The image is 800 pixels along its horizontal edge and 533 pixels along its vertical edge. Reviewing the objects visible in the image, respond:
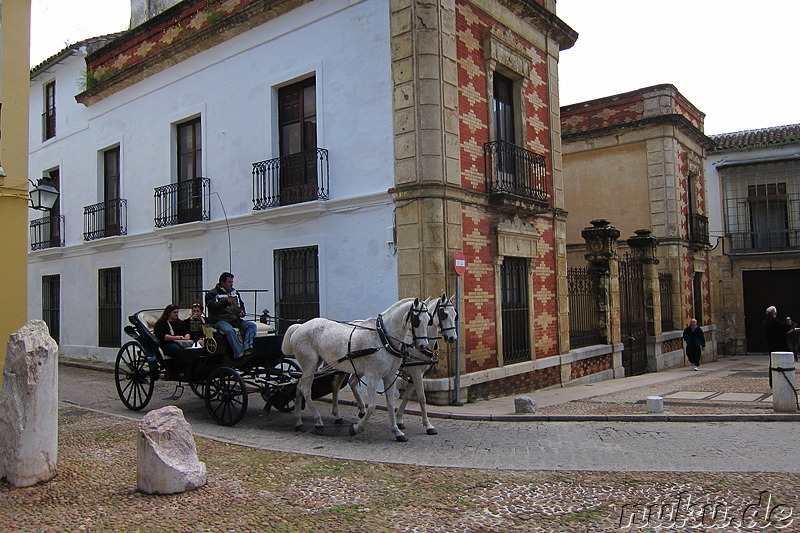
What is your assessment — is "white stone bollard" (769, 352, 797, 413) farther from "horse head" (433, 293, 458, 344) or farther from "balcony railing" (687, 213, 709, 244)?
"balcony railing" (687, 213, 709, 244)

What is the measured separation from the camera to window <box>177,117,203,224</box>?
1433 centimetres

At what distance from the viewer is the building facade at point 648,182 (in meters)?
19.5

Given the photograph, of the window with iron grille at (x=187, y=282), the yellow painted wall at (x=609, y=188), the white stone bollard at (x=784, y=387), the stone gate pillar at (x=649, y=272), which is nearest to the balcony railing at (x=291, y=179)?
the window with iron grille at (x=187, y=282)

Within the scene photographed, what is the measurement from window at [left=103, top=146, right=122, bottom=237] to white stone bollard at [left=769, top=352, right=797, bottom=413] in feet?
49.0

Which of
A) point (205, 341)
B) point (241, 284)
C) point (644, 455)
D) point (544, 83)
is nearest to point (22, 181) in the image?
point (205, 341)

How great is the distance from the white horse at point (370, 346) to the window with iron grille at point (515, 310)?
420 centimetres

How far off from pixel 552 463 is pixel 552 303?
679 centimetres

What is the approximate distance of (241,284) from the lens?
13.1 metres

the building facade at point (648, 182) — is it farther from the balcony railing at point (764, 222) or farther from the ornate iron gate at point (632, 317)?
the balcony railing at point (764, 222)

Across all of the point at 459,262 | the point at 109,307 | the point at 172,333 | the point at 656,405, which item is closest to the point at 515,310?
the point at 459,262

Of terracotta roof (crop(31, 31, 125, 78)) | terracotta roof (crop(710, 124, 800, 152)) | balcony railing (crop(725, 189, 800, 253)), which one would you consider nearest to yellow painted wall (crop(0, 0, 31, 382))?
terracotta roof (crop(31, 31, 125, 78))

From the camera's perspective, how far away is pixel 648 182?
Answer: 1977cm

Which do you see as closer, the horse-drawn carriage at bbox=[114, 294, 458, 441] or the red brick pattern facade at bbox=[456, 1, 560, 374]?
the horse-drawn carriage at bbox=[114, 294, 458, 441]

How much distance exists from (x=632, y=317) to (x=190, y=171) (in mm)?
12122
